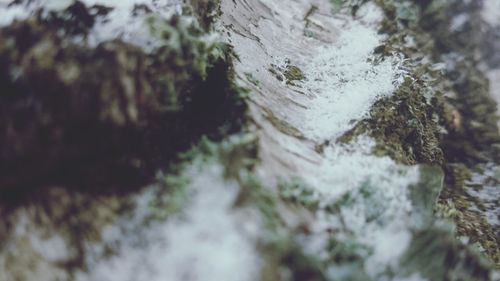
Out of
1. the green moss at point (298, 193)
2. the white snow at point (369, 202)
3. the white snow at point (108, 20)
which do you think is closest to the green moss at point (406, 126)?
the white snow at point (369, 202)

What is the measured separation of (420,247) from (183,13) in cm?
253

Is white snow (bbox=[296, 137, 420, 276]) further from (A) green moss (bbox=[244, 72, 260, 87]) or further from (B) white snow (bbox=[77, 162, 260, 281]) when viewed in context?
(A) green moss (bbox=[244, 72, 260, 87])

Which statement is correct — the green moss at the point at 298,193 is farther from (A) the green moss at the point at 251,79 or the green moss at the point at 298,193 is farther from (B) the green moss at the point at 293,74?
(B) the green moss at the point at 293,74

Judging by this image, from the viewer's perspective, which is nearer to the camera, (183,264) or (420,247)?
(183,264)

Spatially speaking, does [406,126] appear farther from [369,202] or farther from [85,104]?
[85,104]

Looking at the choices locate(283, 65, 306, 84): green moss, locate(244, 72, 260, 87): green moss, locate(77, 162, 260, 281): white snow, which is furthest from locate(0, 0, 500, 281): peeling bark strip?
locate(283, 65, 306, 84): green moss

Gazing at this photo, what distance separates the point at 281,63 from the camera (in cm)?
534

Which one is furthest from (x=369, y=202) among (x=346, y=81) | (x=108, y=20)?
(x=346, y=81)

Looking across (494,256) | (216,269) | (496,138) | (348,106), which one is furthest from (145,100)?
(496,138)

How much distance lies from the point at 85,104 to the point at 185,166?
2.67 feet

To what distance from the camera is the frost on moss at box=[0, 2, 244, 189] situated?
98.6 inches

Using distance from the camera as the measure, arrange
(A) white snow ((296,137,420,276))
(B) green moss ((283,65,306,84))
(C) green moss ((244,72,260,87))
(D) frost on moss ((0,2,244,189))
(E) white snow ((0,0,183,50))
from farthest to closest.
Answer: (B) green moss ((283,65,306,84)), (C) green moss ((244,72,260,87)), (E) white snow ((0,0,183,50)), (A) white snow ((296,137,420,276)), (D) frost on moss ((0,2,244,189))

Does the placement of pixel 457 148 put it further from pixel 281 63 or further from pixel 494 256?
pixel 281 63

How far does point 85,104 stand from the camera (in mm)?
2547
